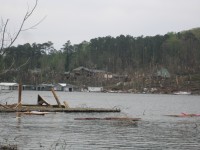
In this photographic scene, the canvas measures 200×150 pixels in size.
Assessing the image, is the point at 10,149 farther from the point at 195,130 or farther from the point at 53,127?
the point at 195,130

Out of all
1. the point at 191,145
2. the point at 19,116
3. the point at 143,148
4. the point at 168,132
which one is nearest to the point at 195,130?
the point at 168,132

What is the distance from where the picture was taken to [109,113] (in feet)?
213

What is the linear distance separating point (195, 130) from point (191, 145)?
11.6m

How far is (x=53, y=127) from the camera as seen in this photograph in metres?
42.7

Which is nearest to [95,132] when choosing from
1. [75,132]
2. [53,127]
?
[75,132]

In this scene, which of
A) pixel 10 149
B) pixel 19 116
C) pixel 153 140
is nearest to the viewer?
pixel 10 149

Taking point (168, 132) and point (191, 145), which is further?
point (168, 132)

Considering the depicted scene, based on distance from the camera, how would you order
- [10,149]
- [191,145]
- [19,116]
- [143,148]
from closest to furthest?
[10,149] → [143,148] → [191,145] → [19,116]

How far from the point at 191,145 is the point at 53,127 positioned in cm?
1513

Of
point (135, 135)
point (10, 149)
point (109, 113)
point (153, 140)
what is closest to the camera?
point (10, 149)

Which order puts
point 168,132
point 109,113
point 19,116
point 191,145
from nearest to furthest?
point 191,145
point 168,132
point 19,116
point 109,113

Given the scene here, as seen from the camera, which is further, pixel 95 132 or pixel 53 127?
pixel 53 127

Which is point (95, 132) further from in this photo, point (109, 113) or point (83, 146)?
point (109, 113)

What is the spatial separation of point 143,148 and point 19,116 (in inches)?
1065
